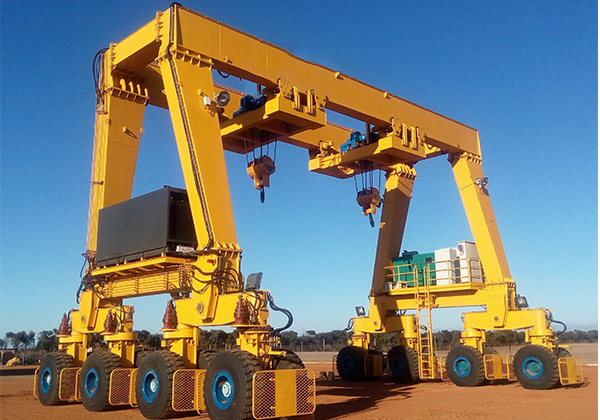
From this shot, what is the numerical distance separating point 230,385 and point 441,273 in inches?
459

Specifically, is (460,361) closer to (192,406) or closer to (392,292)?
(392,292)

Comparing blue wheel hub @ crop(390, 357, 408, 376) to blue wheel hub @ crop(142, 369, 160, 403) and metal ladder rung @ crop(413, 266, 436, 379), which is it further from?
blue wheel hub @ crop(142, 369, 160, 403)

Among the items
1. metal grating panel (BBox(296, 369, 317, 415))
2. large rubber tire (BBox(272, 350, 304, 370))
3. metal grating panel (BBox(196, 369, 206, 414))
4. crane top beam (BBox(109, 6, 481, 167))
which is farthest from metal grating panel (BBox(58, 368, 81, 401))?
crane top beam (BBox(109, 6, 481, 167))

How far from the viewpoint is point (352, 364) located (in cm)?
2030

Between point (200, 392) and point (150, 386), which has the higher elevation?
point (150, 386)

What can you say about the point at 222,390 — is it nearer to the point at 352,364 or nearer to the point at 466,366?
the point at 466,366

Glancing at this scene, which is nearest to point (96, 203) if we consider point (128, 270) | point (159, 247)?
point (128, 270)

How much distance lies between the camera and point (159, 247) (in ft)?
39.8

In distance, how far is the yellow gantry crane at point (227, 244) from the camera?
10664 millimetres

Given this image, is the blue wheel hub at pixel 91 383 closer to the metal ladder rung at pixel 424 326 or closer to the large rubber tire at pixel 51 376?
the large rubber tire at pixel 51 376

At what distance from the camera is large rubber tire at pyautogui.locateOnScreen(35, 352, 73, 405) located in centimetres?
1345

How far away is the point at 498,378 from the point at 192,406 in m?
11.3

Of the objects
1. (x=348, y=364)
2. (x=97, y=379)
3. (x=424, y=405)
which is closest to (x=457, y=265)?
(x=348, y=364)

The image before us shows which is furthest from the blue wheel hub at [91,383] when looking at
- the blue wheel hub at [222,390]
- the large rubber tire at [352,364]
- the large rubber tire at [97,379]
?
the large rubber tire at [352,364]
